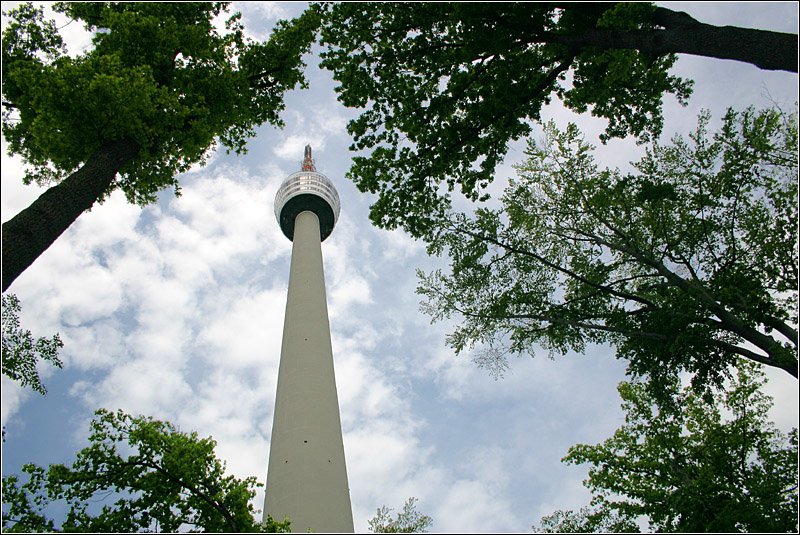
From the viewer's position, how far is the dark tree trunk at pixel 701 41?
8.63 metres

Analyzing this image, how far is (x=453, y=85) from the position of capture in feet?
43.3

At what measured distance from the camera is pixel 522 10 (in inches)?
459

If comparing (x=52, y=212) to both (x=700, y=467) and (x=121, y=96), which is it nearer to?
(x=121, y=96)

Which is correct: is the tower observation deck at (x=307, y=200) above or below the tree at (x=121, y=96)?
above

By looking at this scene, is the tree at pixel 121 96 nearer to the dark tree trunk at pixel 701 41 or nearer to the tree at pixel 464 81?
the tree at pixel 464 81

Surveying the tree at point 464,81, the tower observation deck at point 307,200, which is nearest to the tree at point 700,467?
the tree at point 464,81

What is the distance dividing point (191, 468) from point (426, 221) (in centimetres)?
828

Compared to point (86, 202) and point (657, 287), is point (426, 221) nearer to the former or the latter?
point (657, 287)

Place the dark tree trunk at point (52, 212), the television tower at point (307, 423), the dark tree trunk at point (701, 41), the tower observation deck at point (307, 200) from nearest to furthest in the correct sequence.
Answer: the dark tree trunk at point (52, 212) → the dark tree trunk at point (701, 41) → the television tower at point (307, 423) → the tower observation deck at point (307, 200)

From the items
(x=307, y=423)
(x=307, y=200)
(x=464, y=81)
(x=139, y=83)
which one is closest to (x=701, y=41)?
(x=464, y=81)

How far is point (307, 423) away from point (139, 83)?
A: 15849mm

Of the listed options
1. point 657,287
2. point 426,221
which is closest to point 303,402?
point 426,221

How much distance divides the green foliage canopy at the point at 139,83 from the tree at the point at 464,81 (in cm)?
229

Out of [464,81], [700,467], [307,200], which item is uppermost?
[307,200]
